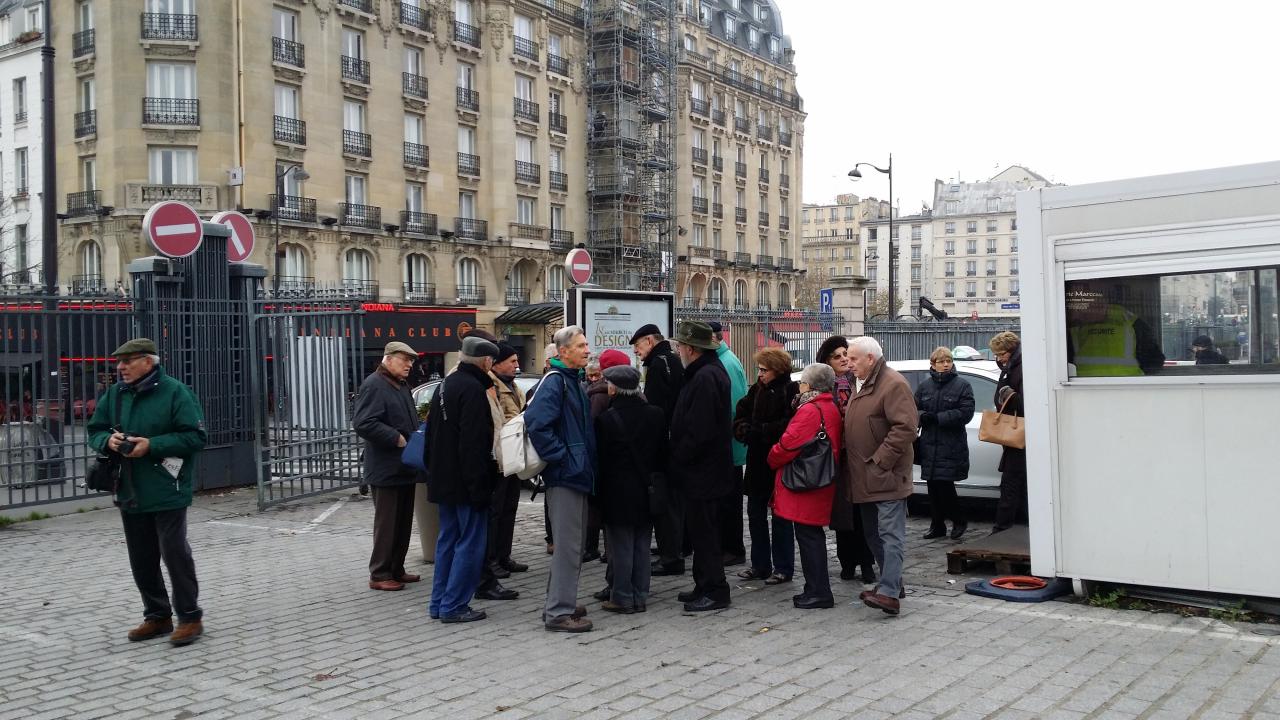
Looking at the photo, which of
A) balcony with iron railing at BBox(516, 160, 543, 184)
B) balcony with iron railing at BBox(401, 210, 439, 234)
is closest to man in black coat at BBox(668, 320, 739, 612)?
balcony with iron railing at BBox(401, 210, 439, 234)

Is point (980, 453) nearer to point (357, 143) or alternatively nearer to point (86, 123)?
point (357, 143)

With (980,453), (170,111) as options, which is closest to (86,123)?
(170,111)

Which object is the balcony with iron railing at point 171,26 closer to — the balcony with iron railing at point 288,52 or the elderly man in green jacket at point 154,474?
the balcony with iron railing at point 288,52

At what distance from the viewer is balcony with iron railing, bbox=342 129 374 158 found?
41.0 m

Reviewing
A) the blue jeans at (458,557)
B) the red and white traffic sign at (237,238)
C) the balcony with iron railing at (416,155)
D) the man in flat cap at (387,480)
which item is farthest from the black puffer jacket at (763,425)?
the balcony with iron railing at (416,155)

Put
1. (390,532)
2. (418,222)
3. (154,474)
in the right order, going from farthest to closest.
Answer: (418,222) < (390,532) < (154,474)

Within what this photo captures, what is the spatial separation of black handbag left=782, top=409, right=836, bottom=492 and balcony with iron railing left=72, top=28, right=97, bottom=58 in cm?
3721

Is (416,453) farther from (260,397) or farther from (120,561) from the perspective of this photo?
(260,397)

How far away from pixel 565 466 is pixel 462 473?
2.41 feet

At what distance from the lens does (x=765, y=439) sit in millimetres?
8047

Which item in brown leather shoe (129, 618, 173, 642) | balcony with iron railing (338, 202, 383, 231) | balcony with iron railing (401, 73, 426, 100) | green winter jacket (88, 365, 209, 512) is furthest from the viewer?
balcony with iron railing (401, 73, 426, 100)

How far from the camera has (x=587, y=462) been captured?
7.02 m

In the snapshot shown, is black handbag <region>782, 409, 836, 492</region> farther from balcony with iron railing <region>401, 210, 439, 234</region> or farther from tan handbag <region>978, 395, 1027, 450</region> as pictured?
balcony with iron railing <region>401, 210, 439, 234</region>

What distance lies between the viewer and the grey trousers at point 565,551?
6.95 m
